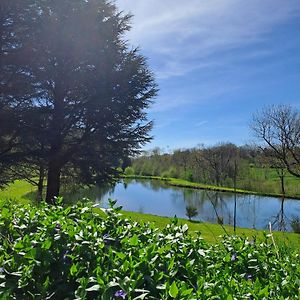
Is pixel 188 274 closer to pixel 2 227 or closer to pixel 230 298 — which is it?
pixel 230 298

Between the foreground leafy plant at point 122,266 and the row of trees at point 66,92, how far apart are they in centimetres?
1208

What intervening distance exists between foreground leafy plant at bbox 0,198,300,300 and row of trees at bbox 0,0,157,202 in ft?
39.6

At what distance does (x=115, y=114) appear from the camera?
14.4 metres

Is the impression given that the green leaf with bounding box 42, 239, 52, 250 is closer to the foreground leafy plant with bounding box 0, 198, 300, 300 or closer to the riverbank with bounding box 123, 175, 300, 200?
the foreground leafy plant with bounding box 0, 198, 300, 300

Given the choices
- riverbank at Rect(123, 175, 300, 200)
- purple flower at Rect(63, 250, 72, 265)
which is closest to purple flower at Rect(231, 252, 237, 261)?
purple flower at Rect(63, 250, 72, 265)

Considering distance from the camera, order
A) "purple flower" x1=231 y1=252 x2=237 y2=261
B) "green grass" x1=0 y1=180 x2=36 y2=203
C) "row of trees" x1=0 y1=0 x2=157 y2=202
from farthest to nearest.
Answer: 1. "row of trees" x1=0 y1=0 x2=157 y2=202
2. "green grass" x1=0 y1=180 x2=36 y2=203
3. "purple flower" x1=231 y1=252 x2=237 y2=261

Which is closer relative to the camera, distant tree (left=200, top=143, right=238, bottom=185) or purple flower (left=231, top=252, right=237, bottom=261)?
purple flower (left=231, top=252, right=237, bottom=261)

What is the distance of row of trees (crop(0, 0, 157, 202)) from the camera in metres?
13.8

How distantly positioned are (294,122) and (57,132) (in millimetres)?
19499

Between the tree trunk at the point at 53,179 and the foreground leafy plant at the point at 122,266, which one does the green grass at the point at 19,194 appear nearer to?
the tree trunk at the point at 53,179

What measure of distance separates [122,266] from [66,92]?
1431cm

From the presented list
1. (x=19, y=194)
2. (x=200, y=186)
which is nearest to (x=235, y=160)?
(x=19, y=194)

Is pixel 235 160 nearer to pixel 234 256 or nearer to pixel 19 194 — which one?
pixel 234 256

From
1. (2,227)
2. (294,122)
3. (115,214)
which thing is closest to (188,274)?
(115,214)
